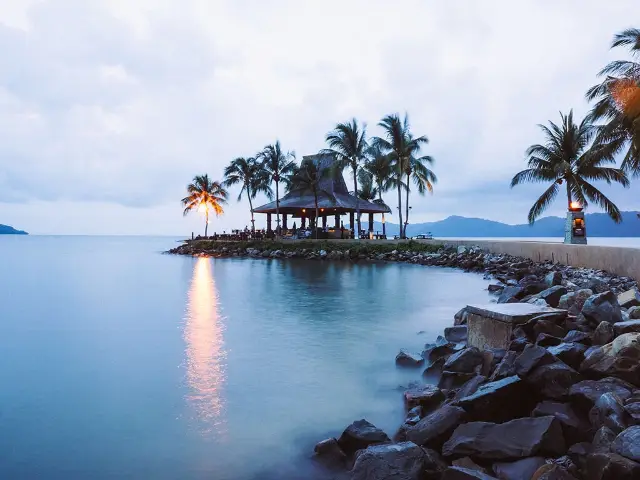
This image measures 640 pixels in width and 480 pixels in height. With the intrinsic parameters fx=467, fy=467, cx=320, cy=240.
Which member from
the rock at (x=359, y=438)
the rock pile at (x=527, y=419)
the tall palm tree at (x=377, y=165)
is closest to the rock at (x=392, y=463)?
the rock pile at (x=527, y=419)

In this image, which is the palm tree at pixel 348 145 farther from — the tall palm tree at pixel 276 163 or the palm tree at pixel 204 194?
the palm tree at pixel 204 194

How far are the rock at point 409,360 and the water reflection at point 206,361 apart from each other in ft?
8.81

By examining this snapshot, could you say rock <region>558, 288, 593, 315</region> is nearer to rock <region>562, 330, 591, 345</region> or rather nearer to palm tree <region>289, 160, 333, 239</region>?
rock <region>562, 330, 591, 345</region>

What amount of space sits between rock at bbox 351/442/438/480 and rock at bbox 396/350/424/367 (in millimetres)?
3727

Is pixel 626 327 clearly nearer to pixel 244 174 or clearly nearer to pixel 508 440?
pixel 508 440

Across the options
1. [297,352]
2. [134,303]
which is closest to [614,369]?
[297,352]

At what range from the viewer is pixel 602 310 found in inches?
226

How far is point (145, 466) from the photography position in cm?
409

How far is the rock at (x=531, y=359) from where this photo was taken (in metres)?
4.14

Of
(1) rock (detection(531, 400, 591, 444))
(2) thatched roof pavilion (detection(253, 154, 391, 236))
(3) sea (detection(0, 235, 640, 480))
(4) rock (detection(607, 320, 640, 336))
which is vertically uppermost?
(2) thatched roof pavilion (detection(253, 154, 391, 236))

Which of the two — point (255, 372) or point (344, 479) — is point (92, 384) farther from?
point (344, 479)

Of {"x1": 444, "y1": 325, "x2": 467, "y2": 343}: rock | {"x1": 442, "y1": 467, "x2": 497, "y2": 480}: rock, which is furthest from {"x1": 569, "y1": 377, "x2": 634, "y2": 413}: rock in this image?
{"x1": 444, "y1": 325, "x2": 467, "y2": 343}: rock

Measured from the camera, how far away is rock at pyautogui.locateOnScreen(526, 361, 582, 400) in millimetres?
3945

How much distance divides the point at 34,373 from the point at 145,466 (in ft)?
13.9
